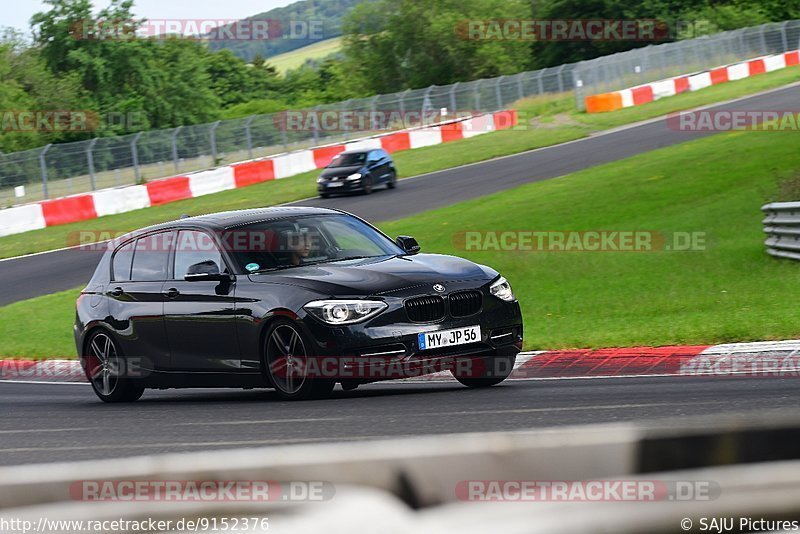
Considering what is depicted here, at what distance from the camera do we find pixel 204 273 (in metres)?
9.90

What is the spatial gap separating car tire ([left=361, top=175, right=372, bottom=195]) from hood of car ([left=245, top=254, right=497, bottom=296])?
2342 cm

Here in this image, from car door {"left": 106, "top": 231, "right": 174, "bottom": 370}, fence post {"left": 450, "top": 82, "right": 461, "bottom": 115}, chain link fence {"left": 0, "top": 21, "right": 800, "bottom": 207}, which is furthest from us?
fence post {"left": 450, "top": 82, "right": 461, "bottom": 115}

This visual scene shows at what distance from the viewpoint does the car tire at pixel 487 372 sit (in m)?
9.49

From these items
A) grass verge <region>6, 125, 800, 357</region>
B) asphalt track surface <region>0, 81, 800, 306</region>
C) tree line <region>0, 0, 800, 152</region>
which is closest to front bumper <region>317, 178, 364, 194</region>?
asphalt track surface <region>0, 81, 800, 306</region>

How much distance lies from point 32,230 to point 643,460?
3093 centimetres

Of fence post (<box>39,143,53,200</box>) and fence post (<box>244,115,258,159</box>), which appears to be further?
fence post (<box>244,115,258,159</box>)

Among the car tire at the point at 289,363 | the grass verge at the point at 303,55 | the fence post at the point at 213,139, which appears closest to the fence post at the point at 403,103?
the fence post at the point at 213,139

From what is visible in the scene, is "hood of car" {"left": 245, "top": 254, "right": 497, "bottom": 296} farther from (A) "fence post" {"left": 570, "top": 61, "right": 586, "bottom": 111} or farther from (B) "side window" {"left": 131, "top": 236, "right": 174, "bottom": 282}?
(A) "fence post" {"left": 570, "top": 61, "right": 586, "bottom": 111}

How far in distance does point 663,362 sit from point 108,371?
4.96m

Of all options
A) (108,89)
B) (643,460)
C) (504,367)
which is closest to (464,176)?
(504,367)

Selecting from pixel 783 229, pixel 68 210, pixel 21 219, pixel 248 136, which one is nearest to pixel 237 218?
pixel 783 229

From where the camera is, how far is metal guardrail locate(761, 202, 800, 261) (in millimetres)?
15805

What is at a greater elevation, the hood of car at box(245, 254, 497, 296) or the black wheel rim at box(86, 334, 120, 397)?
the hood of car at box(245, 254, 497, 296)

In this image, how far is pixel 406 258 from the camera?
994 cm
